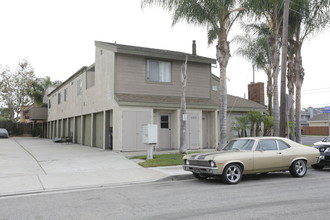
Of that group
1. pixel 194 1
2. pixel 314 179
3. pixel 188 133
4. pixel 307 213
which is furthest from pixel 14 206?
pixel 188 133

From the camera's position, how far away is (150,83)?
17.7 m

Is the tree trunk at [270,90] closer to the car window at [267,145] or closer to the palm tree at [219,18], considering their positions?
the palm tree at [219,18]

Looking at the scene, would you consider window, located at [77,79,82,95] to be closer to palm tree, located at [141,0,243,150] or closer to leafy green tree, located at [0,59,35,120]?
palm tree, located at [141,0,243,150]

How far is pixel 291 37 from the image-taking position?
723 inches

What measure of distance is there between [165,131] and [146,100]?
7.92 feet

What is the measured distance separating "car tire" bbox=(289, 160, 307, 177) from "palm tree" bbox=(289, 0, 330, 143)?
823cm

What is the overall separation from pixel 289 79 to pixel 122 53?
10552mm

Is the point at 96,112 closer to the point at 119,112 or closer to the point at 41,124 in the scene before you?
the point at 119,112

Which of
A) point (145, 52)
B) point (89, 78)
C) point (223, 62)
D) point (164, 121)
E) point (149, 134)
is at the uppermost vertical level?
point (145, 52)

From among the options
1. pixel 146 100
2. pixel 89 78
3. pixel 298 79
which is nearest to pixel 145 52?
pixel 146 100

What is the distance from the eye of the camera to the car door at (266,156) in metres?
9.02

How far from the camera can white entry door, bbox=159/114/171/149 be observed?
17.6 metres

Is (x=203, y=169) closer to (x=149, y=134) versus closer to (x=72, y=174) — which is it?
(x=72, y=174)

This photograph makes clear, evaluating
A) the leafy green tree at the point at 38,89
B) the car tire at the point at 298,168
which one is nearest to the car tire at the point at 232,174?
the car tire at the point at 298,168
